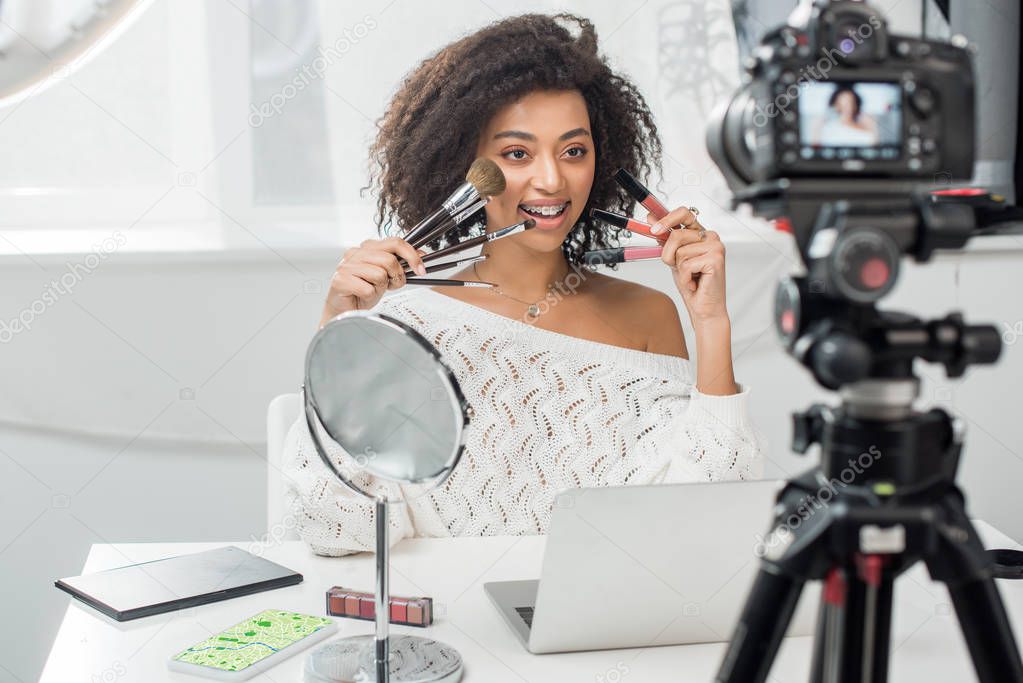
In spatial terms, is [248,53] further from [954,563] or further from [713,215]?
[954,563]

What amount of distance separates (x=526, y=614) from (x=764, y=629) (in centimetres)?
44

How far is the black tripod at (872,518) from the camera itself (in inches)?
22.1

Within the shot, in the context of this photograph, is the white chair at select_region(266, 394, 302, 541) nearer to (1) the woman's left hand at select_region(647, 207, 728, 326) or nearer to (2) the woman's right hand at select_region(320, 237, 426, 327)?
(2) the woman's right hand at select_region(320, 237, 426, 327)

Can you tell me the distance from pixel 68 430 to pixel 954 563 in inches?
78.1

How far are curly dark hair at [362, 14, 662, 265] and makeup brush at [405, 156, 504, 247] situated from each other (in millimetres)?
136

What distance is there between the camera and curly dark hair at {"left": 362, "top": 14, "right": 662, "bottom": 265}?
152cm

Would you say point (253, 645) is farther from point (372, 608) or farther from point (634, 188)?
point (634, 188)

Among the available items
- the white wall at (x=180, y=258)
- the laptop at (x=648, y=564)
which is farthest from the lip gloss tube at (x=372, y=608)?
the white wall at (x=180, y=258)

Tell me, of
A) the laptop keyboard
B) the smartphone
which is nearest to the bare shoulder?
the laptop keyboard

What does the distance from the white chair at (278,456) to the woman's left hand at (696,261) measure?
0.60 meters

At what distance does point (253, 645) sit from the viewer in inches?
36.1

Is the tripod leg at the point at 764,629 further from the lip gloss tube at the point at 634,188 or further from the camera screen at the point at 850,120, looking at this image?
the lip gloss tube at the point at 634,188

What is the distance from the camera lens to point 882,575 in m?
0.59

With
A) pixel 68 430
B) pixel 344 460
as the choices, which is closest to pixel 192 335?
pixel 68 430
